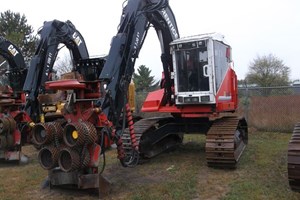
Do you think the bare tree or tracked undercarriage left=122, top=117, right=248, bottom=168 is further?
the bare tree

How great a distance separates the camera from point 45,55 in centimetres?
1037

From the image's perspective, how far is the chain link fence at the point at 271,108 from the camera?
43.7ft

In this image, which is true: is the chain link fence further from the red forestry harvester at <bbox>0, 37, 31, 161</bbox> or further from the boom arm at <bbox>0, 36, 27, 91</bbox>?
the red forestry harvester at <bbox>0, 37, 31, 161</bbox>

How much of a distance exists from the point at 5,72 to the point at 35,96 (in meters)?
2.67

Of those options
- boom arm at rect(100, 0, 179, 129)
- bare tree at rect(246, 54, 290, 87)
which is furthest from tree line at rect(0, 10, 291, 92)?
boom arm at rect(100, 0, 179, 129)

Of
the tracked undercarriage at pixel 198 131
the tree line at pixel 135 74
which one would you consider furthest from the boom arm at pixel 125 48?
the tree line at pixel 135 74

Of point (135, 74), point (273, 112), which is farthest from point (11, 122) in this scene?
point (135, 74)

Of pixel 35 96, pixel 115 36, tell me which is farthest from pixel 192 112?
pixel 35 96

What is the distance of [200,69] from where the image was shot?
8469mm

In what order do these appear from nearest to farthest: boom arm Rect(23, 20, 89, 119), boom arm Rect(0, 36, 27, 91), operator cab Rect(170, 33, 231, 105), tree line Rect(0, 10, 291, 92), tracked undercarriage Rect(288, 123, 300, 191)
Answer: tracked undercarriage Rect(288, 123, 300, 191), operator cab Rect(170, 33, 231, 105), boom arm Rect(23, 20, 89, 119), boom arm Rect(0, 36, 27, 91), tree line Rect(0, 10, 291, 92)

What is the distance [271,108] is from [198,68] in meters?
6.30

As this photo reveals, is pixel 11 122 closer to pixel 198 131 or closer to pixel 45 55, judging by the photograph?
pixel 45 55

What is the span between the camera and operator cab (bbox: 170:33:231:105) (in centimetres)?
826

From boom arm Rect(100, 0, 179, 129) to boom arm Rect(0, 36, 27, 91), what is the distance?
17.0 ft
